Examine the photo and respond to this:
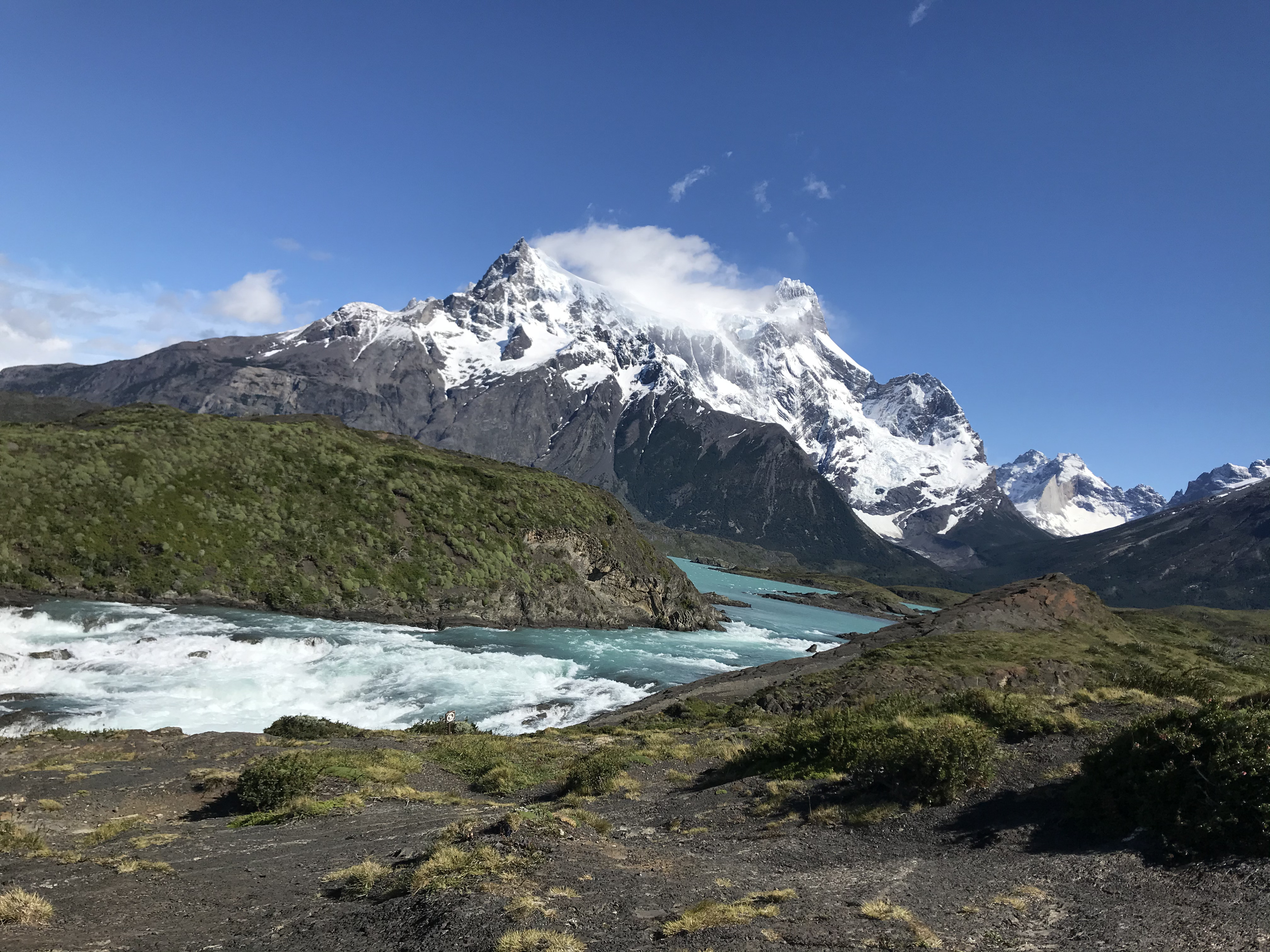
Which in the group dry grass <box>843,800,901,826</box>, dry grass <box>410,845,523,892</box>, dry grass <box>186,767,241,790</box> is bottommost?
dry grass <box>186,767,241,790</box>

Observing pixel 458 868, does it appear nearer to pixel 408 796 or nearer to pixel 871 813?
pixel 871 813

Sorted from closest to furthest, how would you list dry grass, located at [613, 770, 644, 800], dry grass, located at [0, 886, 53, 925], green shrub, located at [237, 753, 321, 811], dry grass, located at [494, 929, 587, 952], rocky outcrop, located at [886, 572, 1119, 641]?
dry grass, located at [494, 929, 587, 952], dry grass, located at [0, 886, 53, 925], green shrub, located at [237, 753, 321, 811], dry grass, located at [613, 770, 644, 800], rocky outcrop, located at [886, 572, 1119, 641]

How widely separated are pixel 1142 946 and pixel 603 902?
7449 mm

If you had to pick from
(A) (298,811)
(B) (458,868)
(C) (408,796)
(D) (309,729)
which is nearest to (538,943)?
(B) (458,868)

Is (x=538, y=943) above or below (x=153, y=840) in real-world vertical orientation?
above

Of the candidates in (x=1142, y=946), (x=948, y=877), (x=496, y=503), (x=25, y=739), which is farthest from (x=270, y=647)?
(x=1142, y=946)

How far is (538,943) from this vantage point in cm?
914

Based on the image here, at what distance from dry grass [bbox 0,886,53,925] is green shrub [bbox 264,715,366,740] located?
1935cm

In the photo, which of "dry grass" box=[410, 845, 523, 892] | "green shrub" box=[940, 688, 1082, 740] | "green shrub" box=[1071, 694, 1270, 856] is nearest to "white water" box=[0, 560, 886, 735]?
"green shrub" box=[940, 688, 1082, 740]

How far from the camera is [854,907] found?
10.5 metres

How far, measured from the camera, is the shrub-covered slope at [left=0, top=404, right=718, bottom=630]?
2253 inches

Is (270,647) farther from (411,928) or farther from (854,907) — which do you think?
(854,907)

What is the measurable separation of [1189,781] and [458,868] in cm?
1248

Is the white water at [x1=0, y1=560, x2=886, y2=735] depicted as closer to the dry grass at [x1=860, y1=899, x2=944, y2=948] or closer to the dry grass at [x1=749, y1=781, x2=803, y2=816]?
the dry grass at [x1=749, y1=781, x2=803, y2=816]
